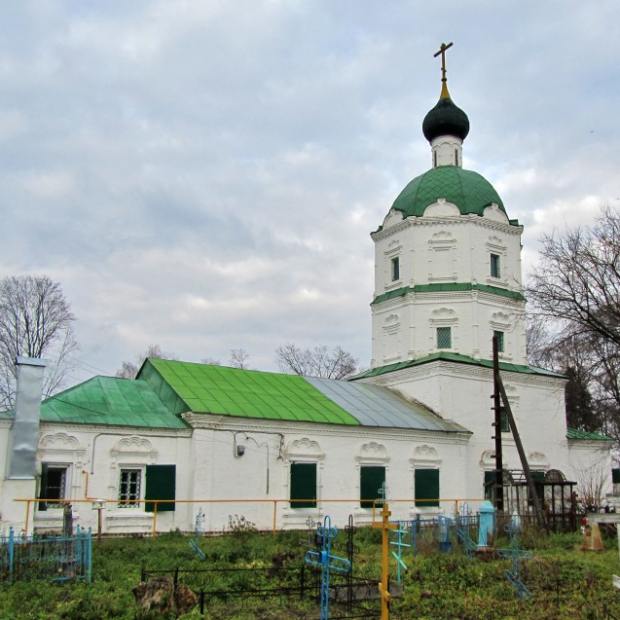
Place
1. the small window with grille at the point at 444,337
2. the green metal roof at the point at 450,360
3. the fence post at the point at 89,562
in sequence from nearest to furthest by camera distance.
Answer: the fence post at the point at 89,562 < the green metal roof at the point at 450,360 < the small window with grille at the point at 444,337

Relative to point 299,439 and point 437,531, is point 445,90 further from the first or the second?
point 437,531

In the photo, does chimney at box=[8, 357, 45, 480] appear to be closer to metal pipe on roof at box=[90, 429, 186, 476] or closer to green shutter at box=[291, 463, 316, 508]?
metal pipe on roof at box=[90, 429, 186, 476]

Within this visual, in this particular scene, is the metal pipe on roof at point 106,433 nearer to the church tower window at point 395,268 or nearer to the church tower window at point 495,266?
the church tower window at point 395,268

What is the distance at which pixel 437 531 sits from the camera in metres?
17.7

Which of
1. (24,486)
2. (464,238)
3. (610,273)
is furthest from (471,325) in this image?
(24,486)

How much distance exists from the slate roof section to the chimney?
10163mm

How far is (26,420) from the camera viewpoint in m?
17.7

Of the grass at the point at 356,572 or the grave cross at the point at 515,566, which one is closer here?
the grass at the point at 356,572

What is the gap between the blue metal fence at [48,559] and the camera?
11.9 m

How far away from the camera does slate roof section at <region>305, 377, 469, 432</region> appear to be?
24344mm

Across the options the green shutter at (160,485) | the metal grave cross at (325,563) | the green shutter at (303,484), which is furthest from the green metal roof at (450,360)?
the metal grave cross at (325,563)

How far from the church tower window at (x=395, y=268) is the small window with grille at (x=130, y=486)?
47.7 feet

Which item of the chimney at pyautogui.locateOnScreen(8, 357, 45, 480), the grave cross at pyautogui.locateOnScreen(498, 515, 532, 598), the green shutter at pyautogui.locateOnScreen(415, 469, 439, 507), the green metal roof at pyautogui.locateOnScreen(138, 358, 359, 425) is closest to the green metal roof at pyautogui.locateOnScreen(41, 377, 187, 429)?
the green metal roof at pyautogui.locateOnScreen(138, 358, 359, 425)

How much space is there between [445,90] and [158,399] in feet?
62.2
